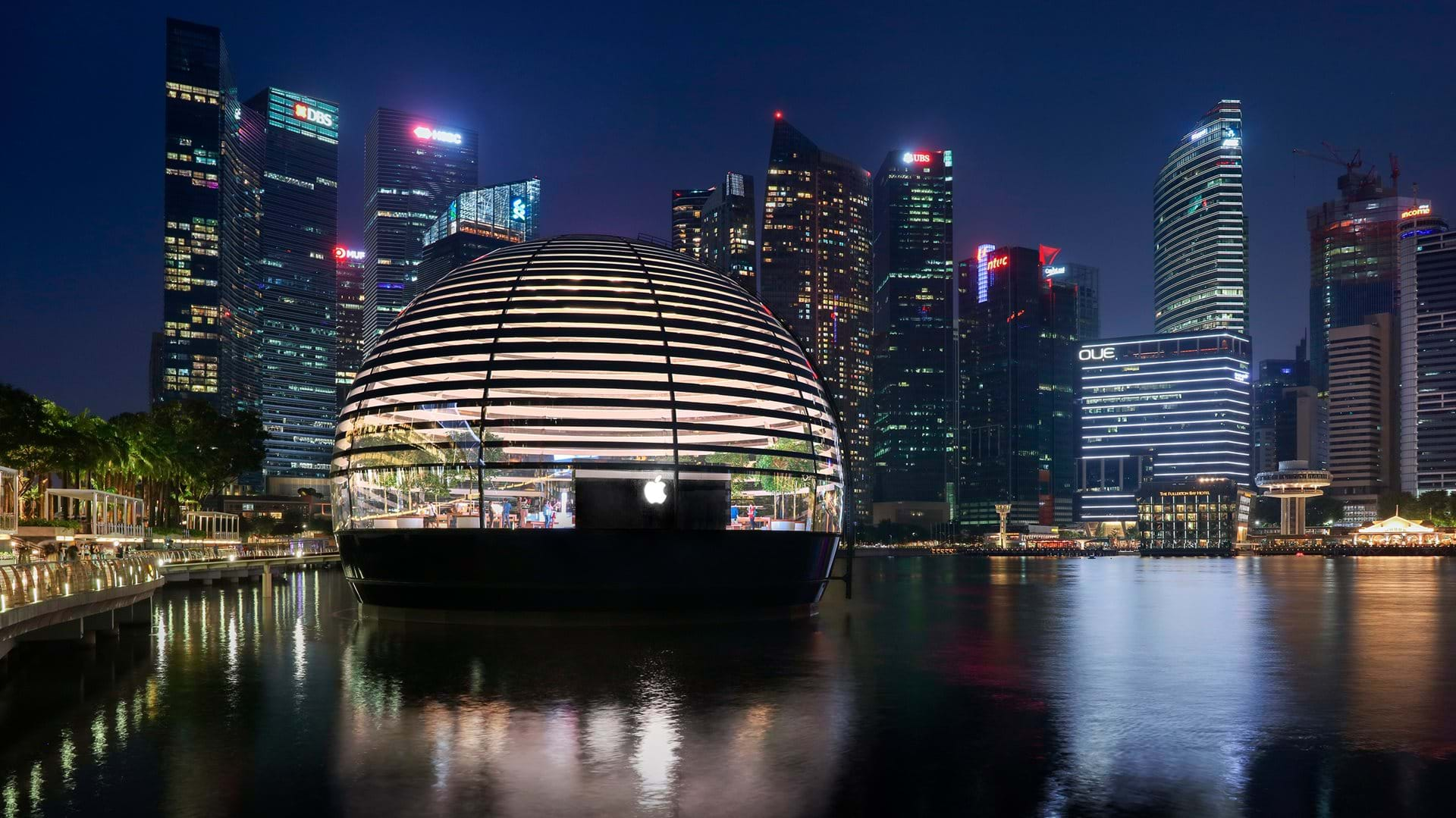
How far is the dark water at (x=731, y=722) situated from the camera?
15.9 metres

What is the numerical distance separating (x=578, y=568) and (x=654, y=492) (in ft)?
11.8

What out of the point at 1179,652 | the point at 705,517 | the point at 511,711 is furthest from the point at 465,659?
the point at 1179,652

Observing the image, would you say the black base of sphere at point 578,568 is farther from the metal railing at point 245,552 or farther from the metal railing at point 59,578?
the metal railing at point 245,552

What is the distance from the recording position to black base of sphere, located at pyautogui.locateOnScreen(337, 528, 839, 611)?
39.1 m

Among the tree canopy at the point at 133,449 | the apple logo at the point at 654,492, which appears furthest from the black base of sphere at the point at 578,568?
the tree canopy at the point at 133,449

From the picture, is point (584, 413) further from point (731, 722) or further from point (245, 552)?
point (245, 552)

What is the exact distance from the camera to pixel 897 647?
3581 centimetres

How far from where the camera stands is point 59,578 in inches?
1206

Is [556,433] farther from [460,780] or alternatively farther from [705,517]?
[460,780]

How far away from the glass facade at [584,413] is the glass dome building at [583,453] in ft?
0.25

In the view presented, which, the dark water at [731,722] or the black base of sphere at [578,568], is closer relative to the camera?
the dark water at [731,722]

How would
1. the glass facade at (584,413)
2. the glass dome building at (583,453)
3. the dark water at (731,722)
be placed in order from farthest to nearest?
the glass facade at (584,413)
the glass dome building at (583,453)
the dark water at (731,722)

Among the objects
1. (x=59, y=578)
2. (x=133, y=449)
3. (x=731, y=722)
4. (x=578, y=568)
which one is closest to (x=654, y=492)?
(x=578, y=568)

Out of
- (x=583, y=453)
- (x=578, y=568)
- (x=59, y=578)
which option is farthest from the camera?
(x=583, y=453)
